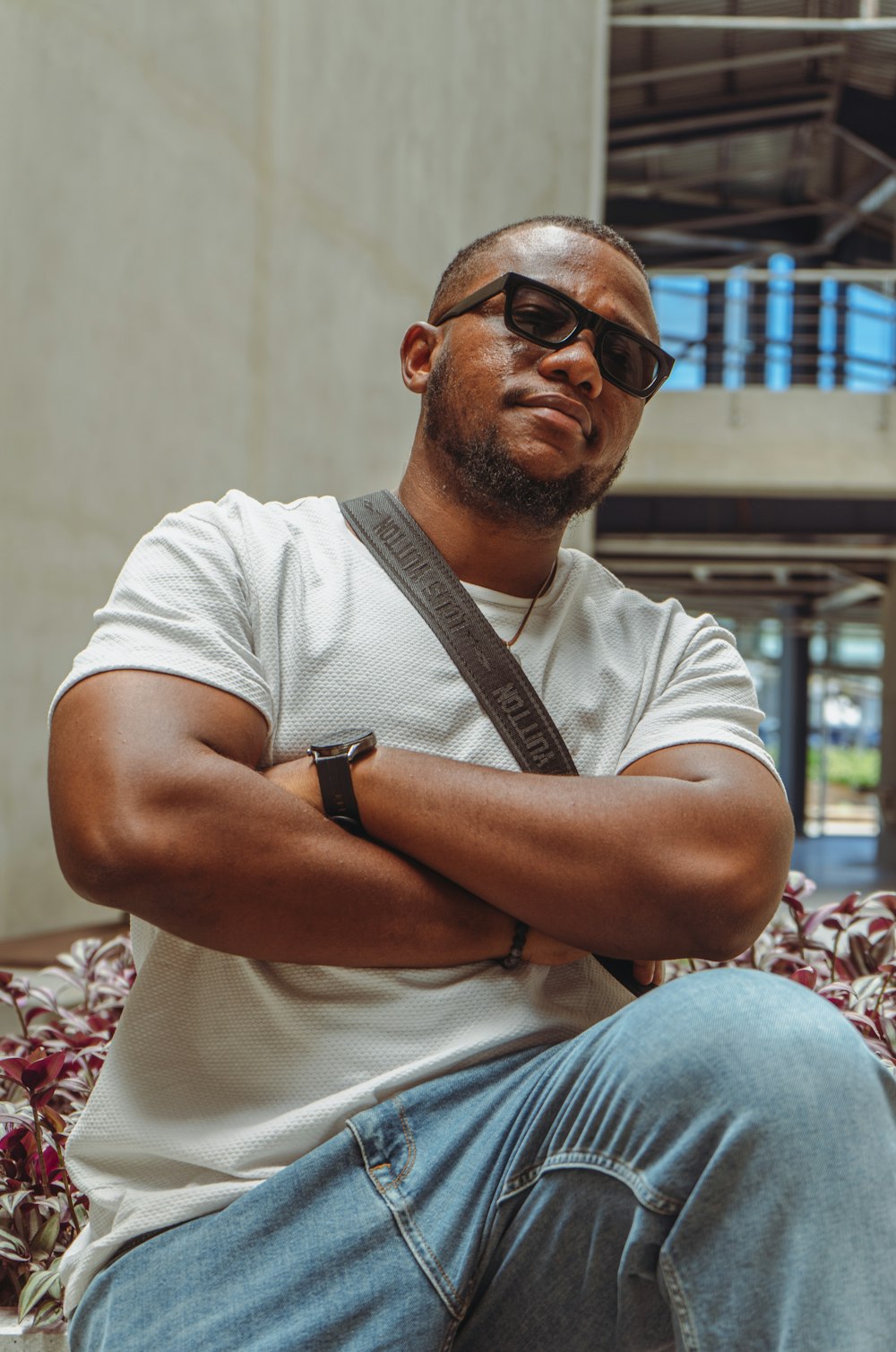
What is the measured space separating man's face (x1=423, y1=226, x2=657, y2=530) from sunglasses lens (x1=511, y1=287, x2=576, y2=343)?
0.08 ft

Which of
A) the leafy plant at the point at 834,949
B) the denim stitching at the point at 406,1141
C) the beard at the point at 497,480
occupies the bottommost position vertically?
the leafy plant at the point at 834,949

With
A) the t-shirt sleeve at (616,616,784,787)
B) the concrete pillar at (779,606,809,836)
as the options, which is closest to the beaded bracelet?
the t-shirt sleeve at (616,616,784,787)

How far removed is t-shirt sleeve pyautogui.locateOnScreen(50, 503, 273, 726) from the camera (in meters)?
1.70

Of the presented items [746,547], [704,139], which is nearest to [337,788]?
[704,139]

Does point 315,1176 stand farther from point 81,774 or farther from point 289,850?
point 81,774

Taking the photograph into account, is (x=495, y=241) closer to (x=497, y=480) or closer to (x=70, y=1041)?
(x=497, y=480)

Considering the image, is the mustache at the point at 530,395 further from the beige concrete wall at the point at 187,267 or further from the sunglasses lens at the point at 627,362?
the beige concrete wall at the point at 187,267

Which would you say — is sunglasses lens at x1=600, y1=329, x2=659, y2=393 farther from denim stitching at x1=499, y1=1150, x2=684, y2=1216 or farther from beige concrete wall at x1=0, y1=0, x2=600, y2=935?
beige concrete wall at x1=0, y1=0, x2=600, y2=935

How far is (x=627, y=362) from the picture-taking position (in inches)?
85.0

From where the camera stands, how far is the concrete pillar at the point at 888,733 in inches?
744

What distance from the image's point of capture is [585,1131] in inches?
57.7

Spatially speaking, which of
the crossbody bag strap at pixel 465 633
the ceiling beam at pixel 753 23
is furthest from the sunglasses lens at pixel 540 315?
the ceiling beam at pixel 753 23

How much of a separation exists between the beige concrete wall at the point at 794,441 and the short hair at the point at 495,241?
1047cm

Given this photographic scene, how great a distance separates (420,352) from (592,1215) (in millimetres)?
1485
